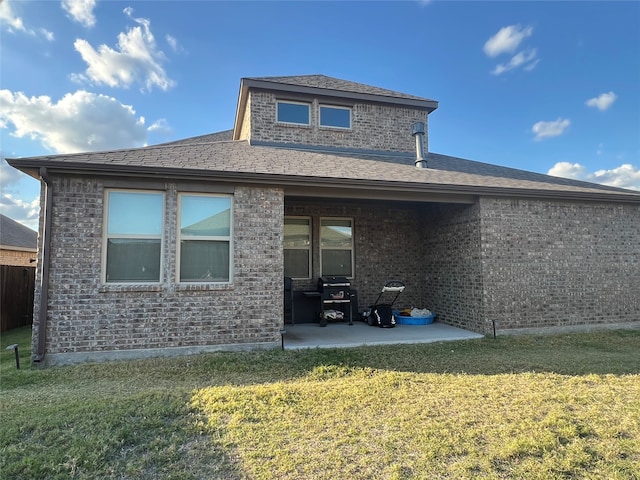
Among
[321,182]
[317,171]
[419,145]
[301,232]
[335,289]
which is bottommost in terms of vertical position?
[335,289]

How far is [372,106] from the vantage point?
406 inches

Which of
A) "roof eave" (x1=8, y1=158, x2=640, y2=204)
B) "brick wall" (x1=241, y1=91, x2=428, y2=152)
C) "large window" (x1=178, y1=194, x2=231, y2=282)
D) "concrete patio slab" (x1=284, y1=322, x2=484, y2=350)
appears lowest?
"concrete patio slab" (x1=284, y1=322, x2=484, y2=350)

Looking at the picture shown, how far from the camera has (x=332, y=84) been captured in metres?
10.4

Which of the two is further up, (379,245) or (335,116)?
(335,116)

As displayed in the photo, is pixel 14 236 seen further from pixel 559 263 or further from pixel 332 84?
pixel 559 263

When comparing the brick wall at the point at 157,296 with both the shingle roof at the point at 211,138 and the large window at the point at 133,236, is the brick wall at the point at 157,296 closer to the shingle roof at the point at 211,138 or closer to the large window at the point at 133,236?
the large window at the point at 133,236

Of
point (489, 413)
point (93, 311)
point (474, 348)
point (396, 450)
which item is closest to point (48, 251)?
point (93, 311)

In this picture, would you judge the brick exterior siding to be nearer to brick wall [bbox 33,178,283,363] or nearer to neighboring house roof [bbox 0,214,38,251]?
brick wall [bbox 33,178,283,363]

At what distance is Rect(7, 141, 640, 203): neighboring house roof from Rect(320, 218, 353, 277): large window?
1862 mm

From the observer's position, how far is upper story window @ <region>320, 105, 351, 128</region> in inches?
395

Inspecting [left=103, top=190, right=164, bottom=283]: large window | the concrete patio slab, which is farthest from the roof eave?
the concrete patio slab

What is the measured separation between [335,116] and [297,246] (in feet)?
13.1

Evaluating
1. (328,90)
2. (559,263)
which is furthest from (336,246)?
(559,263)

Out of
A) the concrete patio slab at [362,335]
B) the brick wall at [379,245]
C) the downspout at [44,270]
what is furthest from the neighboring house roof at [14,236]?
the concrete patio slab at [362,335]
